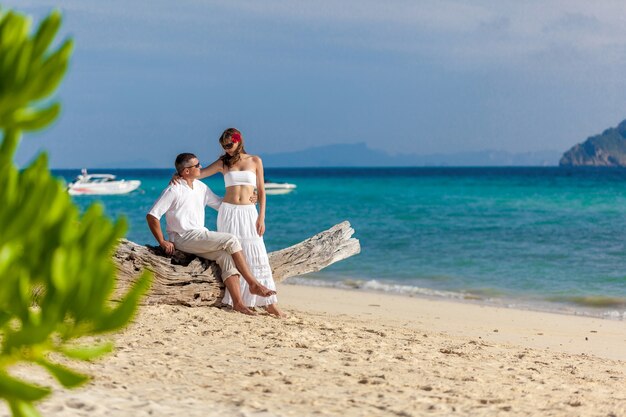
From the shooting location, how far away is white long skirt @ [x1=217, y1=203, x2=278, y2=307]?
849cm

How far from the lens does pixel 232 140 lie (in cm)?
813

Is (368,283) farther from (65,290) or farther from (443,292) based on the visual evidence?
(65,290)

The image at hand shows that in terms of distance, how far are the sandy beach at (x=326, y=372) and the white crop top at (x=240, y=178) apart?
126 centimetres

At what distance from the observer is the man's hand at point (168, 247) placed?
329 inches

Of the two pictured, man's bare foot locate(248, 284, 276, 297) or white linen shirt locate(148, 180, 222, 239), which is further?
man's bare foot locate(248, 284, 276, 297)

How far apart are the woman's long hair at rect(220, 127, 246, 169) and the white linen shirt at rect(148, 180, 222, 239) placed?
1.04 feet

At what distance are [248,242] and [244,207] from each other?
359 mm

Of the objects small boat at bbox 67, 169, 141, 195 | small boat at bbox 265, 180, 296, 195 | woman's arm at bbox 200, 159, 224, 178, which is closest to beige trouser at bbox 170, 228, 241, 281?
woman's arm at bbox 200, 159, 224, 178

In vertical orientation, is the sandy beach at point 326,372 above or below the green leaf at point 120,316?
below

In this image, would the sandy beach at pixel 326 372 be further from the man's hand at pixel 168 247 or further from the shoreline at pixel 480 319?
the man's hand at pixel 168 247

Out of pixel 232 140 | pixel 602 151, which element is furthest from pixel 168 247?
pixel 602 151

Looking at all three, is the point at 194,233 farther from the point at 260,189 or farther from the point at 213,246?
the point at 260,189

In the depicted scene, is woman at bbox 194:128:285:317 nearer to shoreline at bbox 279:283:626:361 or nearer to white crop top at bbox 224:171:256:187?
white crop top at bbox 224:171:256:187

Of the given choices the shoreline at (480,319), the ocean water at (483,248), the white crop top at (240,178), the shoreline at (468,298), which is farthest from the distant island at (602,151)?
the white crop top at (240,178)
